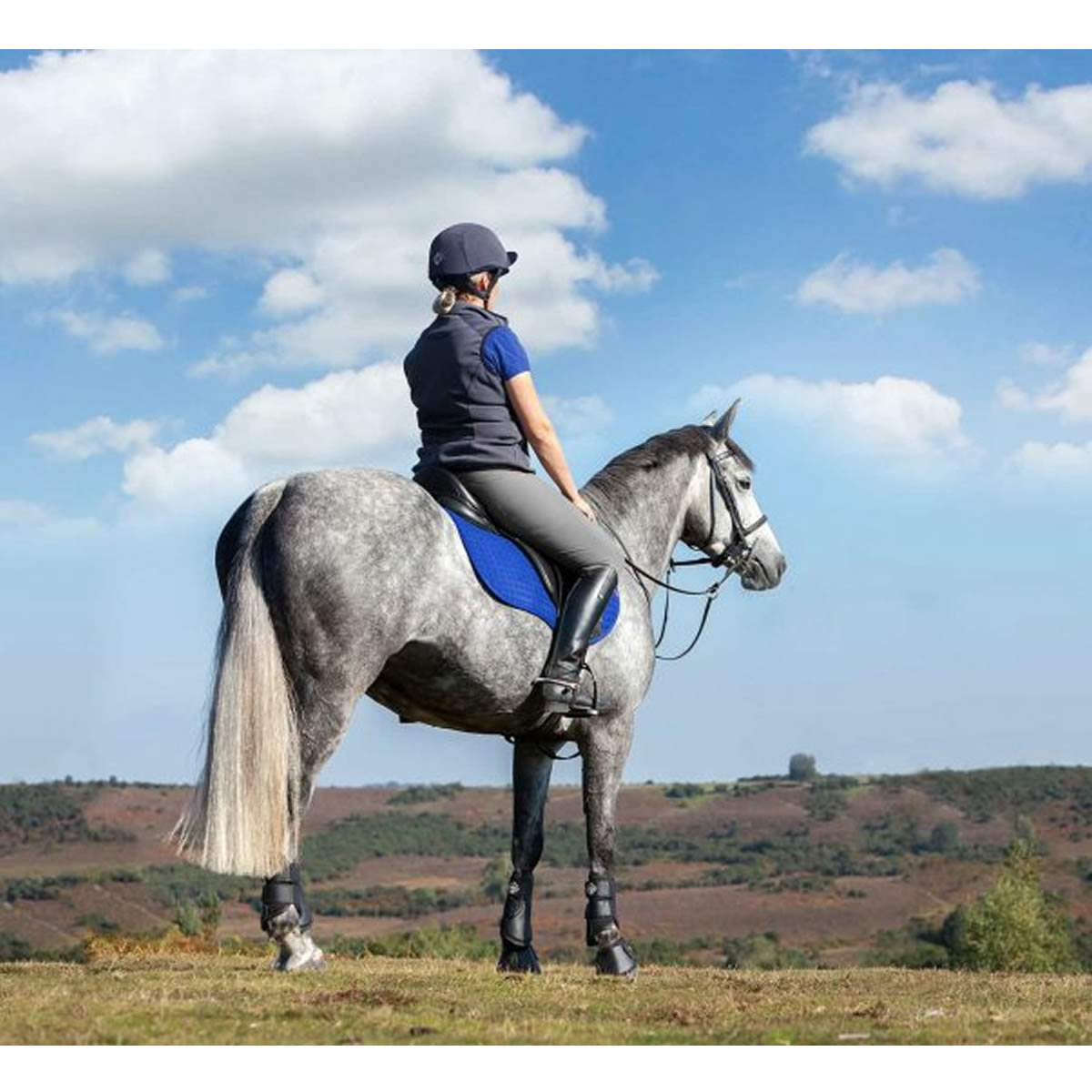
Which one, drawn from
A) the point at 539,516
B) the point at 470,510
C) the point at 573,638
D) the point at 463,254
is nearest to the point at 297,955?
the point at 573,638

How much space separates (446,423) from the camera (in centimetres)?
979

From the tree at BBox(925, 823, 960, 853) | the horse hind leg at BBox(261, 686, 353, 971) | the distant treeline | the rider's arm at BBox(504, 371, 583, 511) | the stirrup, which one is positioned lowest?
the tree at BBox(925, 823, 960, 853)

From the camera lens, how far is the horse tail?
8562mm

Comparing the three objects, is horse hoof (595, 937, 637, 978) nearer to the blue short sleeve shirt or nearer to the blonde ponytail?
the blue short sleeve shirt

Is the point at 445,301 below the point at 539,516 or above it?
above

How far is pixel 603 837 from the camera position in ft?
33.5

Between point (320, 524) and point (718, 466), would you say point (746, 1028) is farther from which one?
point (718, 466)

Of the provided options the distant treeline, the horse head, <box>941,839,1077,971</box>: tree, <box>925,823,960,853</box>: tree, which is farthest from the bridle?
<box>925,823,960,853</box>: tree

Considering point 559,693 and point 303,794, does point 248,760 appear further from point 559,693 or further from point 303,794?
point 559,693

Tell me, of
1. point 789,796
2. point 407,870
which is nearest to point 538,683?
point 407,870

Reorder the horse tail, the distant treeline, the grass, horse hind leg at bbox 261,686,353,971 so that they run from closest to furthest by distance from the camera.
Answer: the grass → the horse tail → horse hind leg at bbox 261,686,353,971 → the distant treeline

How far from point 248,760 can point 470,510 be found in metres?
2.12

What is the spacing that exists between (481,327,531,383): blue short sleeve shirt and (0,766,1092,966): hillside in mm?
25587

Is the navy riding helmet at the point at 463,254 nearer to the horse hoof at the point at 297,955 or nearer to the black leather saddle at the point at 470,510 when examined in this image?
the black leather saddle at the point at 470,510
